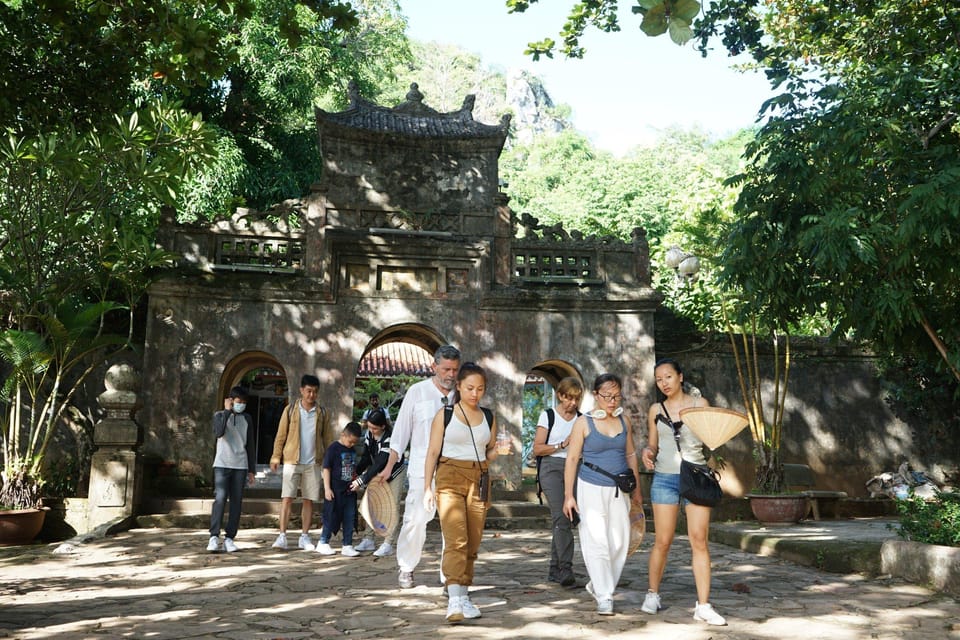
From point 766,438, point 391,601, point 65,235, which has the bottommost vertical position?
point 391,601

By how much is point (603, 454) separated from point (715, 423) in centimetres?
87

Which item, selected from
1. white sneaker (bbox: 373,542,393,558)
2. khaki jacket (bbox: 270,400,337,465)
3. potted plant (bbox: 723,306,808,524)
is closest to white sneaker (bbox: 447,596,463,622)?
white sneaker (bbox: 373,542,393,558)

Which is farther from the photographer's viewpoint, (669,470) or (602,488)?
(602,488)

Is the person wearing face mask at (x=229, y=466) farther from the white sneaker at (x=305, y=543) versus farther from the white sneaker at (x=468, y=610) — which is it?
the white sneaker at (x=468, y=610)

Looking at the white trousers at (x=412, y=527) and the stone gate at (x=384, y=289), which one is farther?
the stone gate at (x=384, y=289)

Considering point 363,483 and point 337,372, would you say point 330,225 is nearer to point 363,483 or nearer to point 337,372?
point 337,372

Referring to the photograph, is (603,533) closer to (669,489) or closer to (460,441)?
(669,489)

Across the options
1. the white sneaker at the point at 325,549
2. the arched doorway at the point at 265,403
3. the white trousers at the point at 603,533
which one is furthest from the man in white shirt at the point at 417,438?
the arched doorway at the point at 265,403

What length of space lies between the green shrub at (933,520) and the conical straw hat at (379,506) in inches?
173

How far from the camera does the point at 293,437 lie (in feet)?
28.4

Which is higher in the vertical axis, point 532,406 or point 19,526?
point 532,406

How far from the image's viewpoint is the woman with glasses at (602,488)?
5.35 meters

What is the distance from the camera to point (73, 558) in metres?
8.07

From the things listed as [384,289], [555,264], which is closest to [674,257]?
[555,264]
